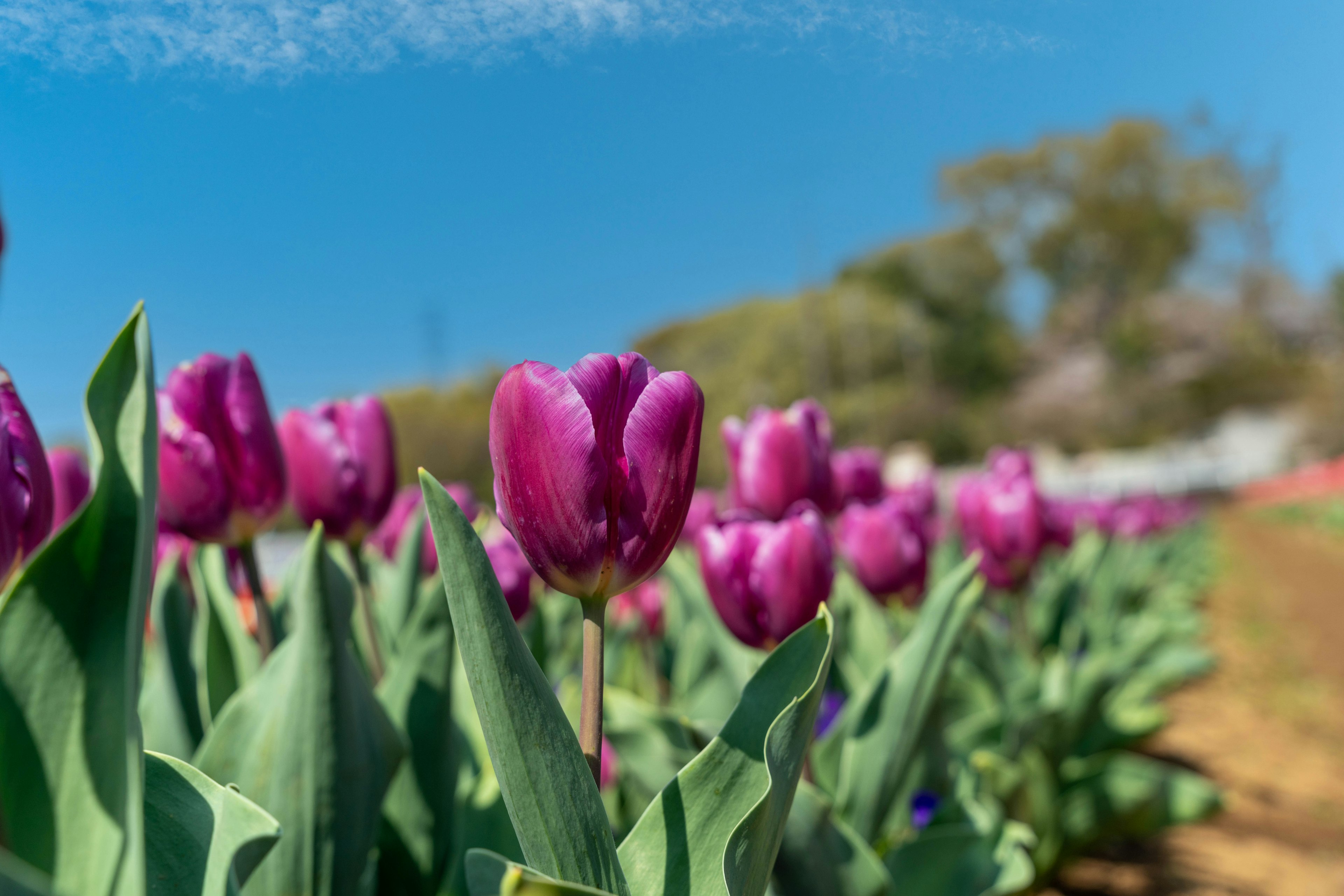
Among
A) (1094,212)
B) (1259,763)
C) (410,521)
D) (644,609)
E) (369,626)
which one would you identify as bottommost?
(1259,763)

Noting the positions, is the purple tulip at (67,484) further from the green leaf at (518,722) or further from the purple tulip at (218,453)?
the green leaf at (518,722)

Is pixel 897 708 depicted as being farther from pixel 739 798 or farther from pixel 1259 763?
pixel 1259 763

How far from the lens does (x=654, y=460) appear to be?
496 millimetres

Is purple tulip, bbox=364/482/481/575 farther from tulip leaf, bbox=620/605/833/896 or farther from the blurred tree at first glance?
the blurred tree

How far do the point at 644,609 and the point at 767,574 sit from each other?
Result: 1.06 metres

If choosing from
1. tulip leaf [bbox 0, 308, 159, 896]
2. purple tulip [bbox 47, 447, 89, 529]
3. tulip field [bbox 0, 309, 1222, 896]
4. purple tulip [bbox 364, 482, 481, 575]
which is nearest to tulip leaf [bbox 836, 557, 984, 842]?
tulip field [bbox 0, 309, 1222, 896]

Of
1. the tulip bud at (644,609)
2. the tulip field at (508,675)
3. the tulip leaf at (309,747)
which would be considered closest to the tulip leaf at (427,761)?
the tulip field at (508,675)

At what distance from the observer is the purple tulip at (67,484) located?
0.94m

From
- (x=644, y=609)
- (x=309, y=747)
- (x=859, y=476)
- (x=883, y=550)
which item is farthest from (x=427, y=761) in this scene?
(x=859, y=476)

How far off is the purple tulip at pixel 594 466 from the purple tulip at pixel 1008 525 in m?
1.44

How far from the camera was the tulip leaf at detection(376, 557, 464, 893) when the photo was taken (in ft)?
2.67

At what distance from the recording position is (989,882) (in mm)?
982

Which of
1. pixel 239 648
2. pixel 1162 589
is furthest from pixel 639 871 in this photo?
pixel 1162 589

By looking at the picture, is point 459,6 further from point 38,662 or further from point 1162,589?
point 1162,589
